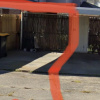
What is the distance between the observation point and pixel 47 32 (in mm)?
15789

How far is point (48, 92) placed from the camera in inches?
276

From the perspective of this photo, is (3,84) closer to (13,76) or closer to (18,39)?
(13,76)

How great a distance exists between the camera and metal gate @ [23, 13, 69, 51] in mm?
15711

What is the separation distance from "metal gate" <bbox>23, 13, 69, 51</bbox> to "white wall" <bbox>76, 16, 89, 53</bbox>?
847 millimetres

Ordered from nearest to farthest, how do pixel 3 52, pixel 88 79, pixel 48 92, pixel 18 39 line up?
pixel 48 92
pixel 88 79
pixel 3 52
pixel 18 39

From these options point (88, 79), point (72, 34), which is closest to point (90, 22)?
point (72, 34)

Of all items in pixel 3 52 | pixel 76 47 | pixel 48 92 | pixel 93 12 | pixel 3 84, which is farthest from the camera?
pixel 76 47

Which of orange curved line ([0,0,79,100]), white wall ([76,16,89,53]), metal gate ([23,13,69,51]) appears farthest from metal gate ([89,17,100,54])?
metal gate ([23,13,69,51])

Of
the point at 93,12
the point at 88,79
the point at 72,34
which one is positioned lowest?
the point at 88,79

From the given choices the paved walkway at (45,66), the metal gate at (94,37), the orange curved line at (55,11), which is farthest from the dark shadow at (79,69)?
the metal gate at (94,37)

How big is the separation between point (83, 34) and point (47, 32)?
2132mm

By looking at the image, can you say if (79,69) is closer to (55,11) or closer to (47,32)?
(55,11)

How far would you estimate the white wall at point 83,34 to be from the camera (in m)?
15.3

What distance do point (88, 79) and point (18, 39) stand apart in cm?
833
